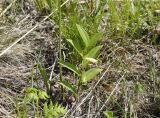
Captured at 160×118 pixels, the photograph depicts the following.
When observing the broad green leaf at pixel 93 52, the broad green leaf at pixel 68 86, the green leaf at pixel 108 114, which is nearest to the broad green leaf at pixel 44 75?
the broad green leaf at pixel 68 86

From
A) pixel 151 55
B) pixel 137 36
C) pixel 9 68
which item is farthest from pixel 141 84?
pixel 9 68

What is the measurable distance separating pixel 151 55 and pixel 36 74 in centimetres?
59

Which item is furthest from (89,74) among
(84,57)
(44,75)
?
(44,75)

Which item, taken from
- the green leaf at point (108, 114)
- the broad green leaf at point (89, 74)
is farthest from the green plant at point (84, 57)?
the green leaf at point (108, 114)

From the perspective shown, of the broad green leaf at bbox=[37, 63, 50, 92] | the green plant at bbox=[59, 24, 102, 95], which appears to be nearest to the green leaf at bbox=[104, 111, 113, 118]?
the green plant at bbox=[59, 24, 102, 95]

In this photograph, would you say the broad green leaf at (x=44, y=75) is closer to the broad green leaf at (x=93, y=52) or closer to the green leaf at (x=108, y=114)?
the broad green leaf at (x=93, y=52)

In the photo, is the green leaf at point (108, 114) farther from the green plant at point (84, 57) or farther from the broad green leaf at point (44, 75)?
the broad green leaf at point (44, 75)

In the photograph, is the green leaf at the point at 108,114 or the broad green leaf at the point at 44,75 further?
the broad green leaf at the point at 44,75

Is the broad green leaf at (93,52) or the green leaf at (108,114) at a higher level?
the broad green leaf at (93,52)

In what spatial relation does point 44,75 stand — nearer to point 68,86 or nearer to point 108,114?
point 68,86

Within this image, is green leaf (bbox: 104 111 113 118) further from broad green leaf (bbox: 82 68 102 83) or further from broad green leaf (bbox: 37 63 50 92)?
broad green leaf (bbox: 37 63 50 92)

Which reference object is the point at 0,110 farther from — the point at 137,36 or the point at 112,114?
the point at 137,36

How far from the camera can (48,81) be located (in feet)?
5.21

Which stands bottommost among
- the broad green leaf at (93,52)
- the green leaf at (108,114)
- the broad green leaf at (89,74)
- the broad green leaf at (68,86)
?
the green leaf at (108,114)
